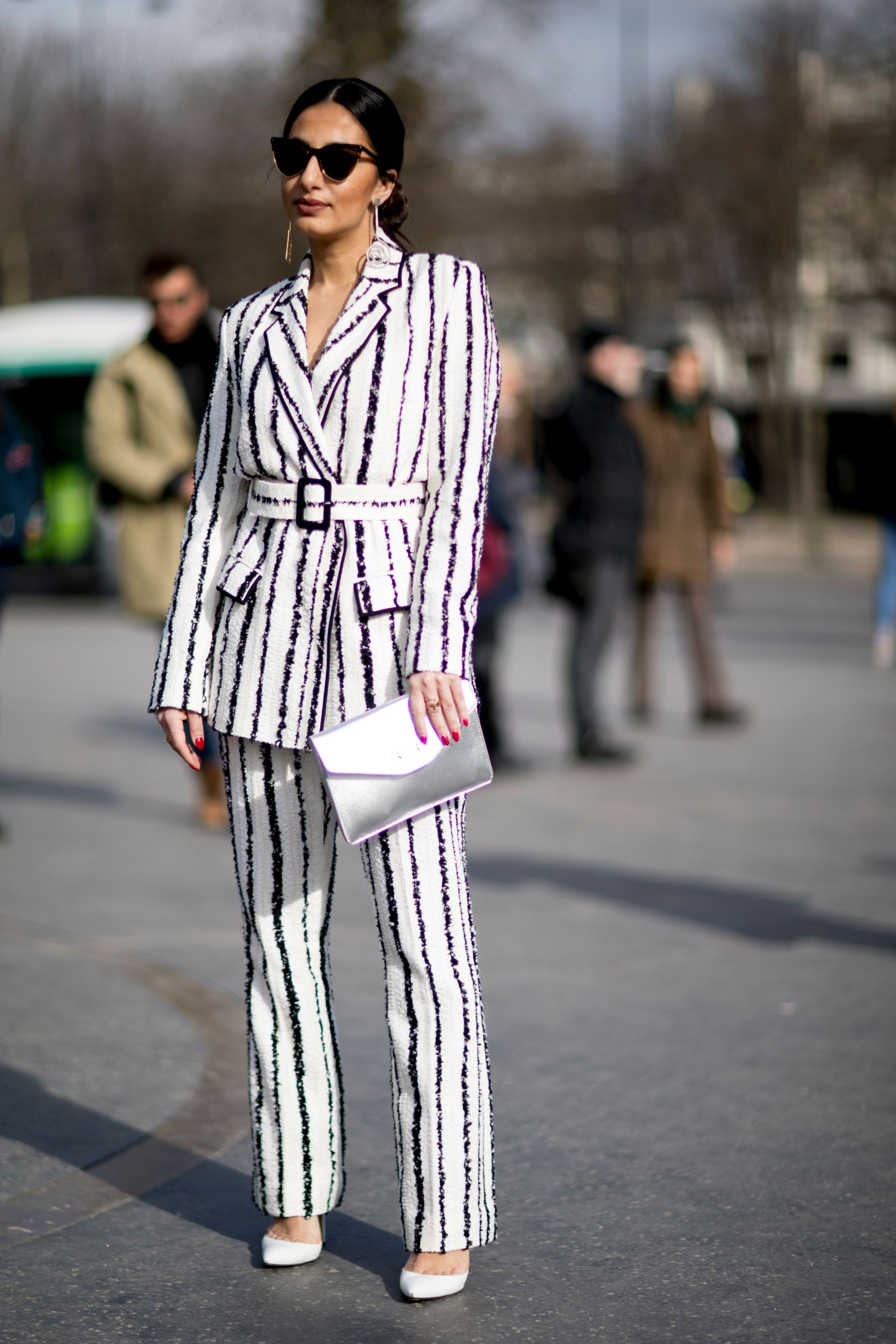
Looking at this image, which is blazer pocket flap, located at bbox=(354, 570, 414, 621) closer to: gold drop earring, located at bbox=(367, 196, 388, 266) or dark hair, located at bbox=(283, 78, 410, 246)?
gold drop earring, located at bbox=(367, 196, 388, 266)

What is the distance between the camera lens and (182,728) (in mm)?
2965

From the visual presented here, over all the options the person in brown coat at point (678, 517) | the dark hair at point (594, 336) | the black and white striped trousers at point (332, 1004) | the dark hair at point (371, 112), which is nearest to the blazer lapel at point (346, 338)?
the dark hair at point (371, 112)

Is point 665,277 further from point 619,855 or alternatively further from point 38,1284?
point 38,1284

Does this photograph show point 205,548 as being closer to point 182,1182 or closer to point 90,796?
point 182,1182

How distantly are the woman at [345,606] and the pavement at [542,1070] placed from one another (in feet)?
0.93

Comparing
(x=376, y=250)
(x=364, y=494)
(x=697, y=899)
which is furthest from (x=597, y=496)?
(x=364, y=494)

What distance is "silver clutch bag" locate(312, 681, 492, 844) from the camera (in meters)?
2.79

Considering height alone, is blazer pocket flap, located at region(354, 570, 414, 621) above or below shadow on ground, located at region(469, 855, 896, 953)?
above

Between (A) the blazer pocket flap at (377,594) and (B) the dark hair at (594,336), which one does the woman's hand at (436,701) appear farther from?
(B) the dark hair at (594,336)

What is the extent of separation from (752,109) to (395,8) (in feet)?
19.3

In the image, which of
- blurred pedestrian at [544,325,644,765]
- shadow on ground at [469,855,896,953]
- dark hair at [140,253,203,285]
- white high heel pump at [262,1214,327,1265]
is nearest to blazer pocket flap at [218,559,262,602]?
white high heel pump at [262,1214,327,1265]

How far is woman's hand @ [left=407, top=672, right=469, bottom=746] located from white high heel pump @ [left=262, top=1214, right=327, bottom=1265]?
35.1 inches

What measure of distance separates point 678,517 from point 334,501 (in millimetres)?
7280

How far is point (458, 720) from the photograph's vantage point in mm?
2822
